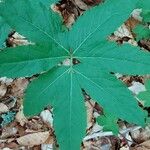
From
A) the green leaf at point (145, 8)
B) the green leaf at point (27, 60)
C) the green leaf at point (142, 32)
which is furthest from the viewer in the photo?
the green leaf at point (142, 32)

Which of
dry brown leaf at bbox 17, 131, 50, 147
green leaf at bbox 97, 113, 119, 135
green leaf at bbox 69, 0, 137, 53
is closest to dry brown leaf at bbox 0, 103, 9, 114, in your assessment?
dry brown leaf at bbox 17, 131, 50, 147

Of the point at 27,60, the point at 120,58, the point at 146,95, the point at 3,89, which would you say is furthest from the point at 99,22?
the point at 3,89

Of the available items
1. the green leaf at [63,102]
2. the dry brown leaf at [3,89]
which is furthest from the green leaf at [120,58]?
the dry brown leaf at [3,89]

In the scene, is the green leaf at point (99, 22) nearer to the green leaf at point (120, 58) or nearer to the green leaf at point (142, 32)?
the green leaf at point (120, 58)

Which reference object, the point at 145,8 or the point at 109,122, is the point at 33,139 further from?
the point at 145,8

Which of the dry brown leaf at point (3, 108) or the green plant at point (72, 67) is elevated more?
the green plant at point (72, 67)
